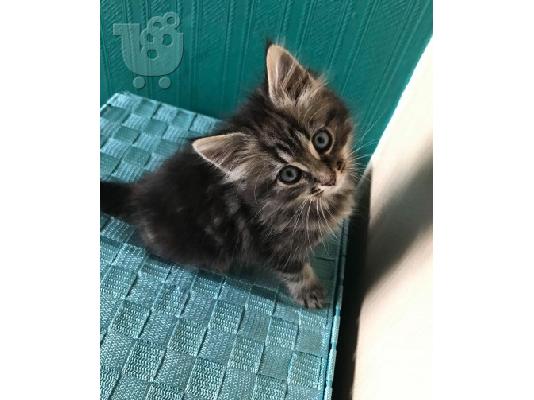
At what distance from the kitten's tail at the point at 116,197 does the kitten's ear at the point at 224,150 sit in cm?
33

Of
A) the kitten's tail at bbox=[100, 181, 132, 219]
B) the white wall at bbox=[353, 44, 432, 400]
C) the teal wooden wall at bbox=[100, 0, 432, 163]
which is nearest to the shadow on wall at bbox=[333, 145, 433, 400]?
the white wall at bbox=[353, 44, 432, 400]

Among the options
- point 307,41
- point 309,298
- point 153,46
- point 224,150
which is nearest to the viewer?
point 224,150

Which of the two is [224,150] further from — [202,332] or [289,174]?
[202,332]

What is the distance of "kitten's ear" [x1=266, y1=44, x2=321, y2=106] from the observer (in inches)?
36.4

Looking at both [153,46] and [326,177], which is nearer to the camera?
[326,177]

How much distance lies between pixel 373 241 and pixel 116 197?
2.38ft

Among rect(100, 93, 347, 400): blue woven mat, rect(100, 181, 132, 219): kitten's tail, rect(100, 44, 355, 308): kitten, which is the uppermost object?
rect(100, 44, 355, 308): kitten

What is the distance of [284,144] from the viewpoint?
95 centimetres

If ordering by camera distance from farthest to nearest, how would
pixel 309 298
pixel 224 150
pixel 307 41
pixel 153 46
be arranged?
pixel 153 46
pixel 307 41
pixel 309 298
pixel 224 150

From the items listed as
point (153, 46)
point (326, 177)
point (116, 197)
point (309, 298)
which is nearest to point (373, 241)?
point (309, 298)

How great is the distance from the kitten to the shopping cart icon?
412 millimetres

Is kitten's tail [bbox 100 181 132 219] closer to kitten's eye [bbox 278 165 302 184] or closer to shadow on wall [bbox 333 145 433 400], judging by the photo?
kitten's eye [bbox 278 165 302 184]
